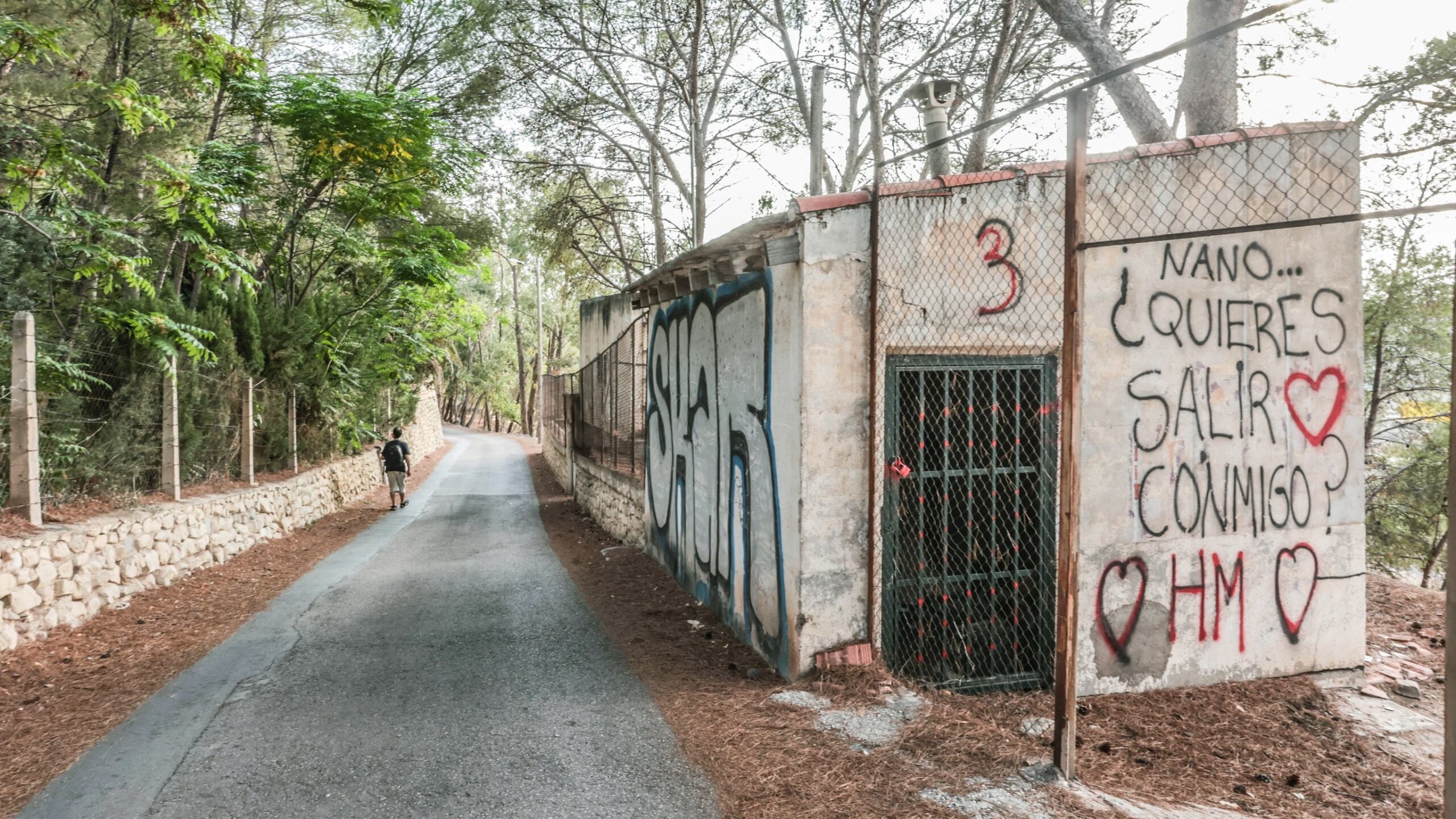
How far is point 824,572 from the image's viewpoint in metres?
5.29

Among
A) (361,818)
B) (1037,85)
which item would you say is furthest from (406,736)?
(1037,85)

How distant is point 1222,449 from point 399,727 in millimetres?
5856

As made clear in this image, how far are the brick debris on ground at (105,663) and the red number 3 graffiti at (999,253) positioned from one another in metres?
6.18

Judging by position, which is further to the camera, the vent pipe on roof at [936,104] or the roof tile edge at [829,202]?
the vent pipe on roof at [936,104]

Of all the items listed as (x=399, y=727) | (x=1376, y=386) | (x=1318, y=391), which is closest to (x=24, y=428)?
(x=399, y=727)

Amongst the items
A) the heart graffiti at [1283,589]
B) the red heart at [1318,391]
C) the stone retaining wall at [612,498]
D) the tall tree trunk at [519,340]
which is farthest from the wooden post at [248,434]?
the tall tree trunk at [519,340]

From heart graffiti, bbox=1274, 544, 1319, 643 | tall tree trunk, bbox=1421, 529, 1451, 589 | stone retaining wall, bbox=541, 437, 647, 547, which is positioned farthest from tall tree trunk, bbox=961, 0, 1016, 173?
tall tree trunk, bbox=1421, 529, 1451, 589

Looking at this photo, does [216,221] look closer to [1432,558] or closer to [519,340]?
[1432,558]

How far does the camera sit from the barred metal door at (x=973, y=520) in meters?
5.48

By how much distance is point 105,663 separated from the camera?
590 centimetres

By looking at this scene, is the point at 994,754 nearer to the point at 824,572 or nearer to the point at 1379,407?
the point at 824,572

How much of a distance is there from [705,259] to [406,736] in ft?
14.0

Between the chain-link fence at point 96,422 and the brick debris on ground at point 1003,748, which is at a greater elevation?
the chain-link fence at point 96,422

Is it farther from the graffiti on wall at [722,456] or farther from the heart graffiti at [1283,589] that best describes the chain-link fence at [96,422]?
the heart graffiti at [1283,589]
